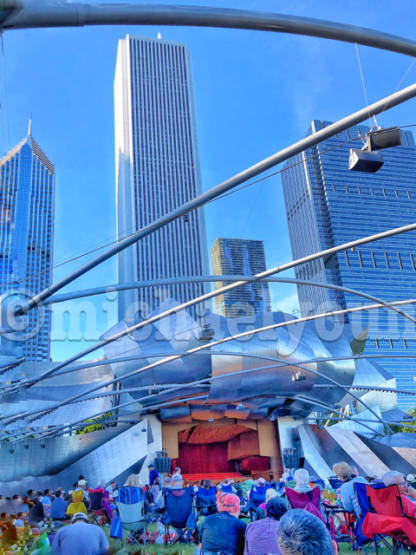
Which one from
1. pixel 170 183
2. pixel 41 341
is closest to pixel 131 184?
pixel 170 183

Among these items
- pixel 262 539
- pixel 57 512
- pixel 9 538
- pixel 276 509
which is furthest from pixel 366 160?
pixel 57 512

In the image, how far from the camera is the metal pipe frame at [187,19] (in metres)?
4.45

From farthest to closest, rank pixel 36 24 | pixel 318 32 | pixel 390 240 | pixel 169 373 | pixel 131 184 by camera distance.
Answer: pixel 390 240, pixel 131 184, pixel 169 373, pixel 318 32, pixel 36 24

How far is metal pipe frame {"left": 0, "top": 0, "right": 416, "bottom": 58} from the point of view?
445 cm

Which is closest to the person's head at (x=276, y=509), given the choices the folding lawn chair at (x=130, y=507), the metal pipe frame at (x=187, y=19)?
the folding lawn chair at (x=130, y=507)

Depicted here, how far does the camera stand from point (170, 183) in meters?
120

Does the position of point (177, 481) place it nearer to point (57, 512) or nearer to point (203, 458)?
point (57, 512)

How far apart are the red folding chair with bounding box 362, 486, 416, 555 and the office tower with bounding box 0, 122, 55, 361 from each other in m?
91.4

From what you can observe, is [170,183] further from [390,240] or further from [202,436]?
[202,436]

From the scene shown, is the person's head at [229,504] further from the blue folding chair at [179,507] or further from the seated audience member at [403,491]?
the blue folding chair at [179,507]

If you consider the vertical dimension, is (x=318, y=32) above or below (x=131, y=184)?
below

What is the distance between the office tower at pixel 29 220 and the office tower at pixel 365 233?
6188 cm

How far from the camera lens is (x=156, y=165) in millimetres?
122500

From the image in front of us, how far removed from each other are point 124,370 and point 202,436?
10.5 metres
